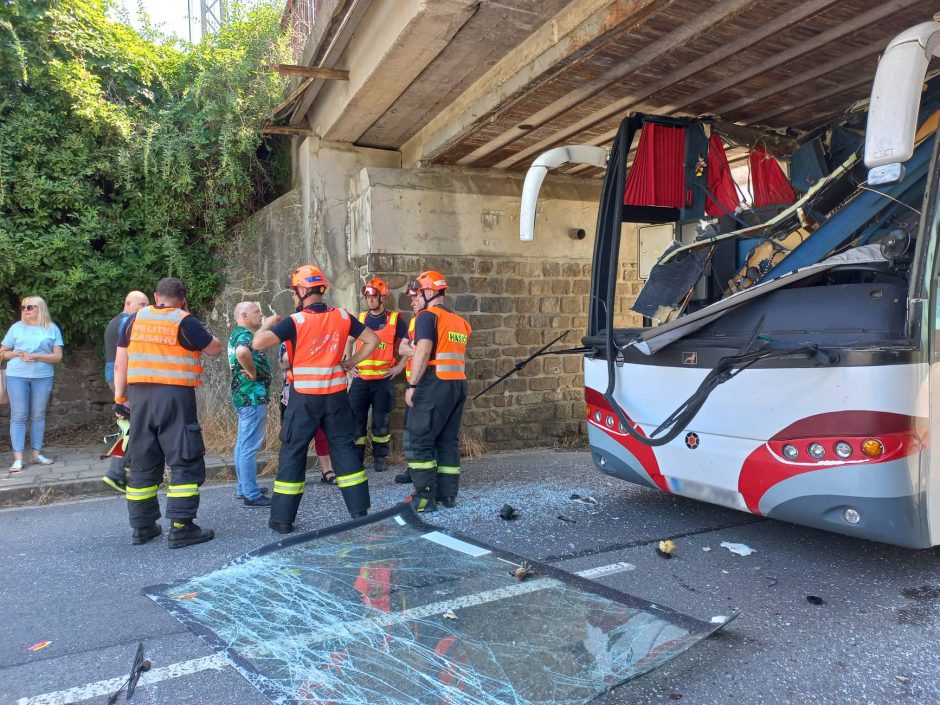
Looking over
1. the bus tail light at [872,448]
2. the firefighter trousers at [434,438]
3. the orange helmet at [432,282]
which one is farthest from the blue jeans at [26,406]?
the bus tail light at [872,448]

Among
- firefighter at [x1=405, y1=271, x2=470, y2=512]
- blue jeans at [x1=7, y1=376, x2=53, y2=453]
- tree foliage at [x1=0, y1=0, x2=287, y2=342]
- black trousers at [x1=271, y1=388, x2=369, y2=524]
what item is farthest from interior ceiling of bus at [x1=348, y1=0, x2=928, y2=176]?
blue jeans at [x1=7, y1=376, x2=53, y2=453]

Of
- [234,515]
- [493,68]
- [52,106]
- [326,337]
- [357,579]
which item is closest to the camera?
[357,579]

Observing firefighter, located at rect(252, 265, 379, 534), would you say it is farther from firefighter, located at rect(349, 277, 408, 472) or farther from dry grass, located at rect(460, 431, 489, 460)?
dry grass, located at rect(460, 431, 489, 460)

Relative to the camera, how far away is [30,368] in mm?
6375

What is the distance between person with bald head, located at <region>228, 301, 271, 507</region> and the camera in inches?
208

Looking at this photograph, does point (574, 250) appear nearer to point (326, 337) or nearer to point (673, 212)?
point (673, 212)

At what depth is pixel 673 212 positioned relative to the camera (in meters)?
5.26

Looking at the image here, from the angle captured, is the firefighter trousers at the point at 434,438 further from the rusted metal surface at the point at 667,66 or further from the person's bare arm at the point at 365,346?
the rusted metal surface at the point at 667,66

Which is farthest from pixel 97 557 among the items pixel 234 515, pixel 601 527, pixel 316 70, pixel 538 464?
pixel 316 70

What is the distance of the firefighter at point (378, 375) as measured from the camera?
6.54 m

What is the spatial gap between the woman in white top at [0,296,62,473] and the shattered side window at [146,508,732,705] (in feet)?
12.6

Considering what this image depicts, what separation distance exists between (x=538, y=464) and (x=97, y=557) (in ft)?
13.5

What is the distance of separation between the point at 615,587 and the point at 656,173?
10.3 ft

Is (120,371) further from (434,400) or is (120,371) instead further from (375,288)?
(375,288)
